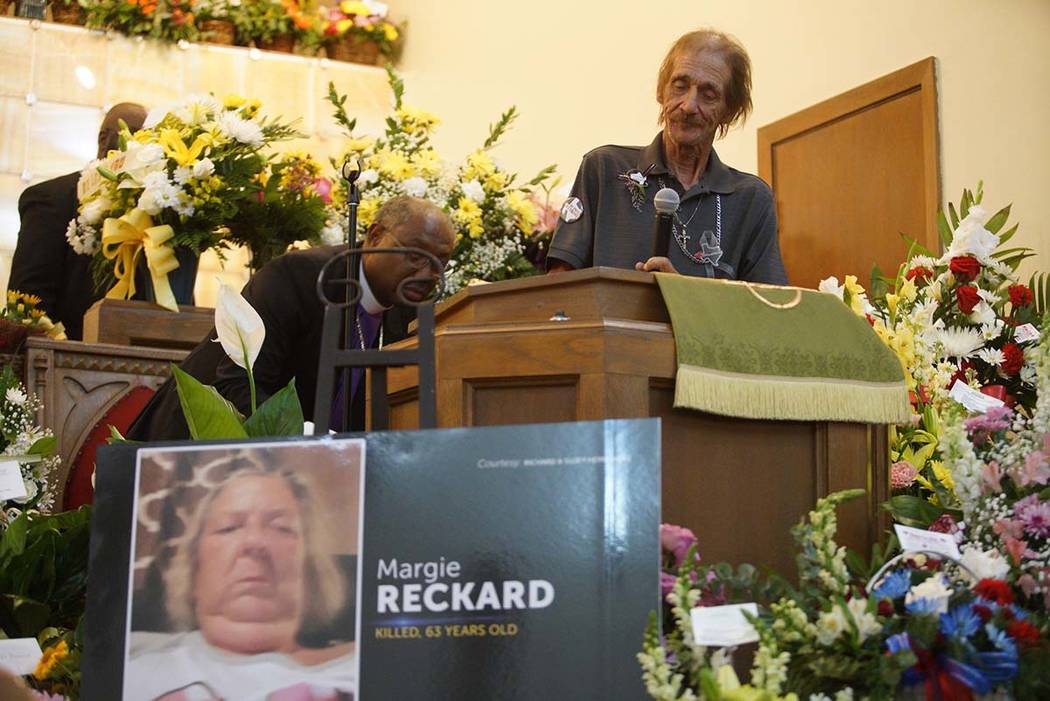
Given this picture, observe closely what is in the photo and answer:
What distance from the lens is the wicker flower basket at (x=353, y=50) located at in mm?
6902

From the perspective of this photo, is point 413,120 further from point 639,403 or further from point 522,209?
point 639,403

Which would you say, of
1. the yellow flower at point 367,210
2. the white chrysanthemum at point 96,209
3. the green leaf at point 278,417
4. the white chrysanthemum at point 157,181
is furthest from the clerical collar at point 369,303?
the green leaf at point 278,417

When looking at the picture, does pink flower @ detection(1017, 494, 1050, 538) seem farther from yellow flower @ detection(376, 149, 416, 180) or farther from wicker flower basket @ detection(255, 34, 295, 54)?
wicker flower basket @ detection(255, 34, 295, 54)

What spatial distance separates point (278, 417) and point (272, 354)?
101cm

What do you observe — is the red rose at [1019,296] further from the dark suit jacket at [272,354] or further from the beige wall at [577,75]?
the dark suit jacket at [272,354]

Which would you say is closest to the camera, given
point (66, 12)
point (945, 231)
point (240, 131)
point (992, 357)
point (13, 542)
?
point (13, 542)

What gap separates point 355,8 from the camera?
693 centimetres

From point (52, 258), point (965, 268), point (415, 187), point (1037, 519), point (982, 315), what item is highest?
point (415, 187)

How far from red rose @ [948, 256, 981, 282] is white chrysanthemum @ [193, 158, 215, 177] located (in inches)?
73.9

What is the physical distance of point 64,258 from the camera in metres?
4.32

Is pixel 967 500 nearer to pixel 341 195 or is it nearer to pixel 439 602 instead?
pixel 439 602

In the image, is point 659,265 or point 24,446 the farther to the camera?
point 24,446

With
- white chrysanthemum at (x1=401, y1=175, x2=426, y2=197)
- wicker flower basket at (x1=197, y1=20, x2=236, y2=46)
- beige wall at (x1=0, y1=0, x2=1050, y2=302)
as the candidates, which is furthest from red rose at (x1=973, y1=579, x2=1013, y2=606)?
wicker flower basket at (x1=197, y1=20, x2=236, y2=46)

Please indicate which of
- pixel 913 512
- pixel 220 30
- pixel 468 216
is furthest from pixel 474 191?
pixel 220 30
